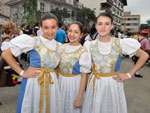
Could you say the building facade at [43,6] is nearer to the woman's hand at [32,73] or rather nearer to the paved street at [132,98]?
the paved street at [132,98]

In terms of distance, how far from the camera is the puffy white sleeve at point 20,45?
162 cm

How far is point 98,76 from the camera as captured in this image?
185 cm

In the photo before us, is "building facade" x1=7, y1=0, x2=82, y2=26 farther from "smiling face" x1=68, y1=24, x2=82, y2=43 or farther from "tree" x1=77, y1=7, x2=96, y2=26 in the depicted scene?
"smiling face" x1=68, y1=24, x2=82, y2=43

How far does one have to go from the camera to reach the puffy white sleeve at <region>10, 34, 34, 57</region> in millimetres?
1622

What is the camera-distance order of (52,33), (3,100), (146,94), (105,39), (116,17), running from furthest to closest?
1. (116,17)
2. (146,94)
3. (3,100)
4. (105,39)
5. (52,33)

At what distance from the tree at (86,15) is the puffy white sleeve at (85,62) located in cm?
2951

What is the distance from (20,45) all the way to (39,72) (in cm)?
43

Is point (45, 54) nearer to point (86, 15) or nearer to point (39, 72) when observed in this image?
point (39, 72)

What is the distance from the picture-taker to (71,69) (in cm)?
194

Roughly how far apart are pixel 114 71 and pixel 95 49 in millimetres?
426

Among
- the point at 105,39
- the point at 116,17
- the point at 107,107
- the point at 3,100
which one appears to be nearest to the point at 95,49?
the point at 105,39

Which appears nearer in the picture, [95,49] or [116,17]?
[95,49]

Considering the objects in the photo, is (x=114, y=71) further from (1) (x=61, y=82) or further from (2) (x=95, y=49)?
(1) (x=61, y=82)

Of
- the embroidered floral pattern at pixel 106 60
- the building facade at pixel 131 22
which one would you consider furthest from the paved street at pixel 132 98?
the building facade at pixel 131 22
